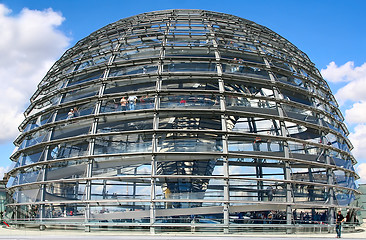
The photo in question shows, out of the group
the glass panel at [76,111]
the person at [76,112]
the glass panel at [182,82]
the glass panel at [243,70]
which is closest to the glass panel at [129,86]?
the glass panel at [182,82]

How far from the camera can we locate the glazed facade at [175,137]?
60.9ft

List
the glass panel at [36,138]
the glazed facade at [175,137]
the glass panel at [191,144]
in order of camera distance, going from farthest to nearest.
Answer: the glass panel at [36,138], the glass panel at [191,144], the glazed facade at [175,137]

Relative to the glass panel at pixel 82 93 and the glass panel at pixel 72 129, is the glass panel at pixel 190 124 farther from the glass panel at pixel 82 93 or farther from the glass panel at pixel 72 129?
the glass panel at pixel 72 129

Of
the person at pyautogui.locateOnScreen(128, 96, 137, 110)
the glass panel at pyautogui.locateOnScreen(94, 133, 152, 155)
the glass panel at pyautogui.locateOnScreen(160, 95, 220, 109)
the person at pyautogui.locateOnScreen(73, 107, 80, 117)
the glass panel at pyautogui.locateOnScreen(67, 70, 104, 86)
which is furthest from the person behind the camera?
the glass panel at pyautogui.locateOnScreen(67, 70, 104, 86)

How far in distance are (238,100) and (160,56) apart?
6.25 m

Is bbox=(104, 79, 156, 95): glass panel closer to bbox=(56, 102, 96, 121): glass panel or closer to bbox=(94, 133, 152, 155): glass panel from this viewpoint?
bbox=(56, 102, 96, 121): glass panel

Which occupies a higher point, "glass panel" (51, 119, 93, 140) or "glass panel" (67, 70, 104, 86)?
"glass panel" (67, 70, 104, 86)

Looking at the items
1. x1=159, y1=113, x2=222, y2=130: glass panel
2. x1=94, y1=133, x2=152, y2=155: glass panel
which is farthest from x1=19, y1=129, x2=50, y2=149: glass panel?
x1=159, y1=113, x2=222, y2=130: glass panel

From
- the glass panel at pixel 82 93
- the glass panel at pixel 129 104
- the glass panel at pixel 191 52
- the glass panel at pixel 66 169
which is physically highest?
the glass panel at pixel 191 52

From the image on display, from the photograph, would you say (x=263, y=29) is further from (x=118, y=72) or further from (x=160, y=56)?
(x=118, y=72)

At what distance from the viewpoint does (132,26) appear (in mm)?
27672

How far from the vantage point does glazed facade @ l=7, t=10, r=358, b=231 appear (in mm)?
18562

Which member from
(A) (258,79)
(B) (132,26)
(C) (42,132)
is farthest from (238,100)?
(C) (42,132)

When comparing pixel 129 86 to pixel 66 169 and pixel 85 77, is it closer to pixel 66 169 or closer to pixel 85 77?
pixel 85 77
